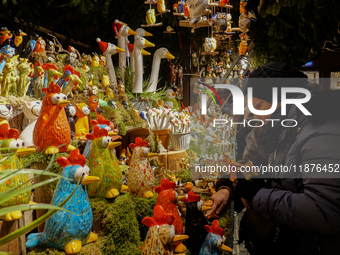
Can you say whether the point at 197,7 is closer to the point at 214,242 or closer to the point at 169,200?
the point at 169,200

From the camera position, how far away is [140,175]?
170cm

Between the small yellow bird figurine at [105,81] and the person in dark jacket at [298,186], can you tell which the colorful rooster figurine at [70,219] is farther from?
the small yellow bird figurine at [105,81]

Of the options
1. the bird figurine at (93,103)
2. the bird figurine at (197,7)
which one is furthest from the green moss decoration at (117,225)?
the bird figurine at (197,7)

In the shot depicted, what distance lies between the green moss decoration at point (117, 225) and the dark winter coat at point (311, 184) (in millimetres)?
667

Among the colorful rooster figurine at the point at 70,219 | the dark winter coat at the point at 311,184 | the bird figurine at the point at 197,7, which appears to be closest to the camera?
the dark winter coat at the point at 311,184

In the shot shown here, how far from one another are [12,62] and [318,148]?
1889 mm

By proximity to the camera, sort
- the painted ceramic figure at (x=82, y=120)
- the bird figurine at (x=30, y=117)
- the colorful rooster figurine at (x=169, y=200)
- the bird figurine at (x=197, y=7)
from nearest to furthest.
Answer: the colorful rooster figurine at (x=169, y=200)
the bird figurine at (x=30, y=117)
the painted ceramic figure at (x=82, y=120)
the bird figurine at (x=197, y=7)

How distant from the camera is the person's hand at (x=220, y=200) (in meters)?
1.48

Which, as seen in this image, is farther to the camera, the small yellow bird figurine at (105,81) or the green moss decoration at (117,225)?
the small yellow bird figurine at (105,81)

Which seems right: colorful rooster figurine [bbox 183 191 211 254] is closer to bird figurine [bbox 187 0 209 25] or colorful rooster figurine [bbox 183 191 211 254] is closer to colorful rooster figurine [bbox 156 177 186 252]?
colorful rooster figurine [bbox 156 177 186 252]

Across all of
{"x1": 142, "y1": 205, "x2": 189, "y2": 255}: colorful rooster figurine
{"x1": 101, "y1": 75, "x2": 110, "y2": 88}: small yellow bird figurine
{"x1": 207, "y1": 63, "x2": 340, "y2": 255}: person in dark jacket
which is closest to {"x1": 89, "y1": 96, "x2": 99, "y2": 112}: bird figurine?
{"x1": 101, "y1": 75, "x2": 110, "y2": 88}: small yellow bird figurine

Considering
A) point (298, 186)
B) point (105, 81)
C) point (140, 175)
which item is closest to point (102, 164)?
point (140, 175)

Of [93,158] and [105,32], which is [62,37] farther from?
[93,158]

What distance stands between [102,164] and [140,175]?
28cm
